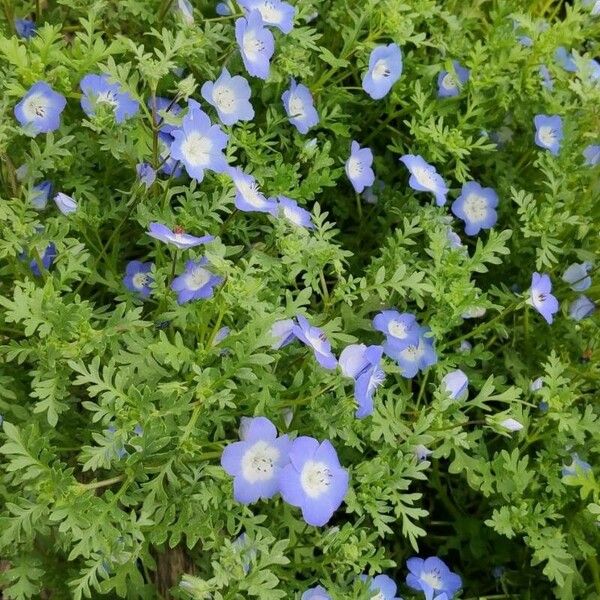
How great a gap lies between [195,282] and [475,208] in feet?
2.82

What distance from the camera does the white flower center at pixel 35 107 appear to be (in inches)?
61.3

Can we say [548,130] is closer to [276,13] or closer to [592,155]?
[592,155]

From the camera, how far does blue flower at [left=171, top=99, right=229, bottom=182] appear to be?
4.95 ft

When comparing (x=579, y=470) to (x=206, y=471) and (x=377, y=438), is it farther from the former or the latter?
(x=206, y=471)

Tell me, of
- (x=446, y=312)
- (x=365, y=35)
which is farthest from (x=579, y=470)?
(x=365, y=35)

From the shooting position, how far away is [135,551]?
53.4 inches

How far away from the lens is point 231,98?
1.71 metres

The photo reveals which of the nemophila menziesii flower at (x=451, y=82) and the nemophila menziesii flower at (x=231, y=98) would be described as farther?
the nemophila menziesii flower at (x=451, y=82)

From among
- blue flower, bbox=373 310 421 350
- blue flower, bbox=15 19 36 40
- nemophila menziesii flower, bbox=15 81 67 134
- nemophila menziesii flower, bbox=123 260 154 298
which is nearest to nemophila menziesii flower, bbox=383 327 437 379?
blue flower, bbox=373 310 421 350

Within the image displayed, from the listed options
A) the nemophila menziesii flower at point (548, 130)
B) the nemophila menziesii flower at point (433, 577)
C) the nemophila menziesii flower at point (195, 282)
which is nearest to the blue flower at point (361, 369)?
the nemophila menziesii flower at point (195, 282)

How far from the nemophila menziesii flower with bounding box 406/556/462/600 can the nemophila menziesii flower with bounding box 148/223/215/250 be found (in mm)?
857

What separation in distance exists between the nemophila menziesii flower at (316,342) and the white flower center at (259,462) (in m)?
0.18

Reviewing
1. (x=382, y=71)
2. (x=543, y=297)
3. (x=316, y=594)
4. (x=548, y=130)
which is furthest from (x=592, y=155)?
(x=316, y=594)

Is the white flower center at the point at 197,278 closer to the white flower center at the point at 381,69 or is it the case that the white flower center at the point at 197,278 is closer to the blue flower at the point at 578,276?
the white flower center at the point at 381,69
